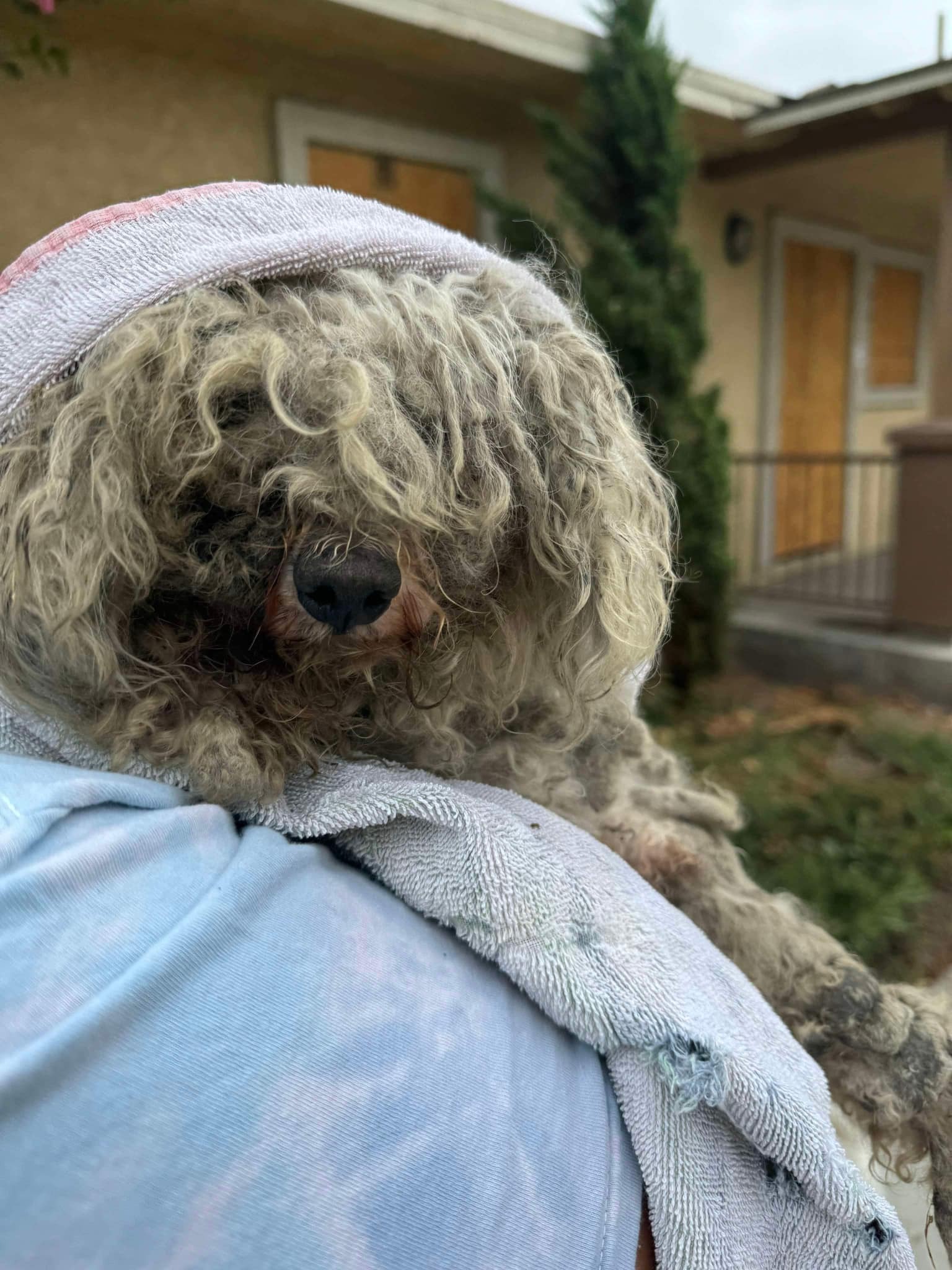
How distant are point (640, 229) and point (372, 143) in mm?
1596

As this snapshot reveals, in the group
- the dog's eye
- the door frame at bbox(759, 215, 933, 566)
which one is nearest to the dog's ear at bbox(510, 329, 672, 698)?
the dog's eye

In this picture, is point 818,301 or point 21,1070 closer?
point 21,1070

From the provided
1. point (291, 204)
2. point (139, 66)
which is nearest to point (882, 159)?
point (139, 66)

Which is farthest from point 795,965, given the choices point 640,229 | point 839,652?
point 839,652

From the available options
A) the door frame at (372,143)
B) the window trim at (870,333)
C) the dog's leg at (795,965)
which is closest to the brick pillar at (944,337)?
the window trim at (870,333)

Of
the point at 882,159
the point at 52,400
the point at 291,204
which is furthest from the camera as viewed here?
the point at 882,159

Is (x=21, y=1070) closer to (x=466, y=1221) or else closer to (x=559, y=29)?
(x=466, y=1221)

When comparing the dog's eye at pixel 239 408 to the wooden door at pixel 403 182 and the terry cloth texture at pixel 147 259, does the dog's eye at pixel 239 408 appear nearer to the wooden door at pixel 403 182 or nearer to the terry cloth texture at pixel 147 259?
the terry cloth texture at pixel 147 259

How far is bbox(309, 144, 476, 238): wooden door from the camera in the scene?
15.9ft

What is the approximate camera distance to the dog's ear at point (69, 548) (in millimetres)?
815

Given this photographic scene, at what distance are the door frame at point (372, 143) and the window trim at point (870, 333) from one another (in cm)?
455

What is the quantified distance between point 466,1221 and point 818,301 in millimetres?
8657

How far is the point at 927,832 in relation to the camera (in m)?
3.60

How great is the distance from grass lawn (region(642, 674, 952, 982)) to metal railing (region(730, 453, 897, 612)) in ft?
→ 5.16
